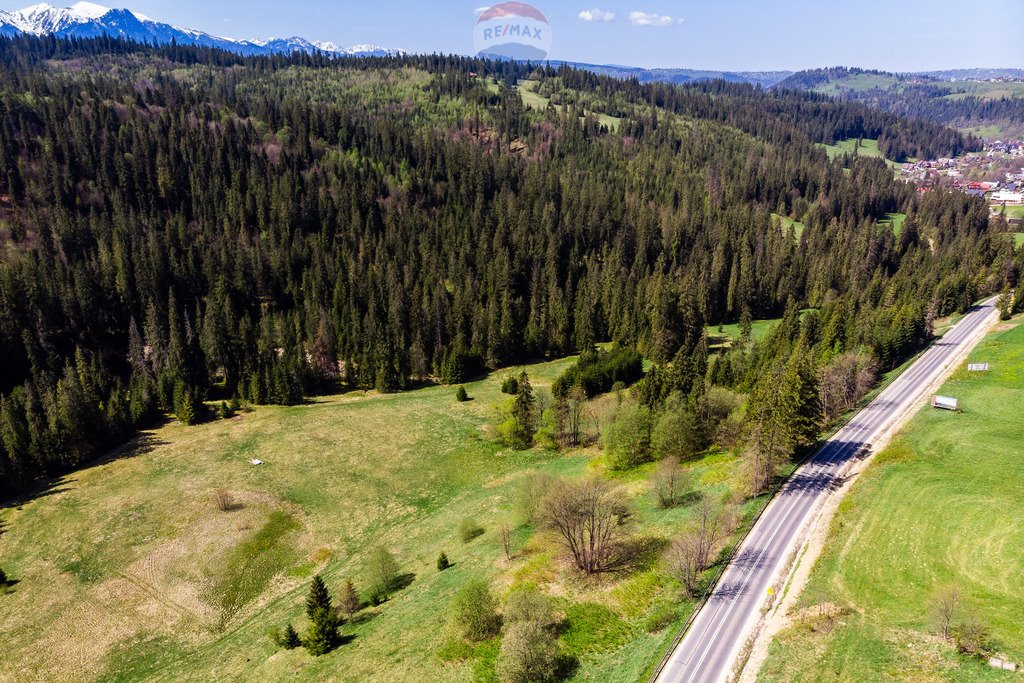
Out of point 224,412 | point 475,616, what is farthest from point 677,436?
point 224,412

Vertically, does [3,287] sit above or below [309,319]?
above

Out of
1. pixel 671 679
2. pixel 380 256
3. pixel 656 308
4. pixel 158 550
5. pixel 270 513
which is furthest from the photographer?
pixel 380 256

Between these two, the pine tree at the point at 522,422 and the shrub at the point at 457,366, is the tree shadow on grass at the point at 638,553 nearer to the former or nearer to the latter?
the pine tree at the point at 522,422

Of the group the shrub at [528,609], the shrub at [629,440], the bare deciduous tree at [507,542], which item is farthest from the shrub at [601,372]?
the shrub at [528,609]

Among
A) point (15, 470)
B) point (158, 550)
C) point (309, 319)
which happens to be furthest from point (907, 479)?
point (309, 319)

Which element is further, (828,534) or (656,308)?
(656,308)

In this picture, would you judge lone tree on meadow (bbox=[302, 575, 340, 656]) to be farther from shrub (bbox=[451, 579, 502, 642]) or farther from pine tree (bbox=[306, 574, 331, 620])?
shrub (bbox=[451, 579, 502, 642])

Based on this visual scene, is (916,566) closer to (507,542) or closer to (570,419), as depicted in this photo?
(507,542)

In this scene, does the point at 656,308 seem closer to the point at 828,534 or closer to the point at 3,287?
the point at 828,534
